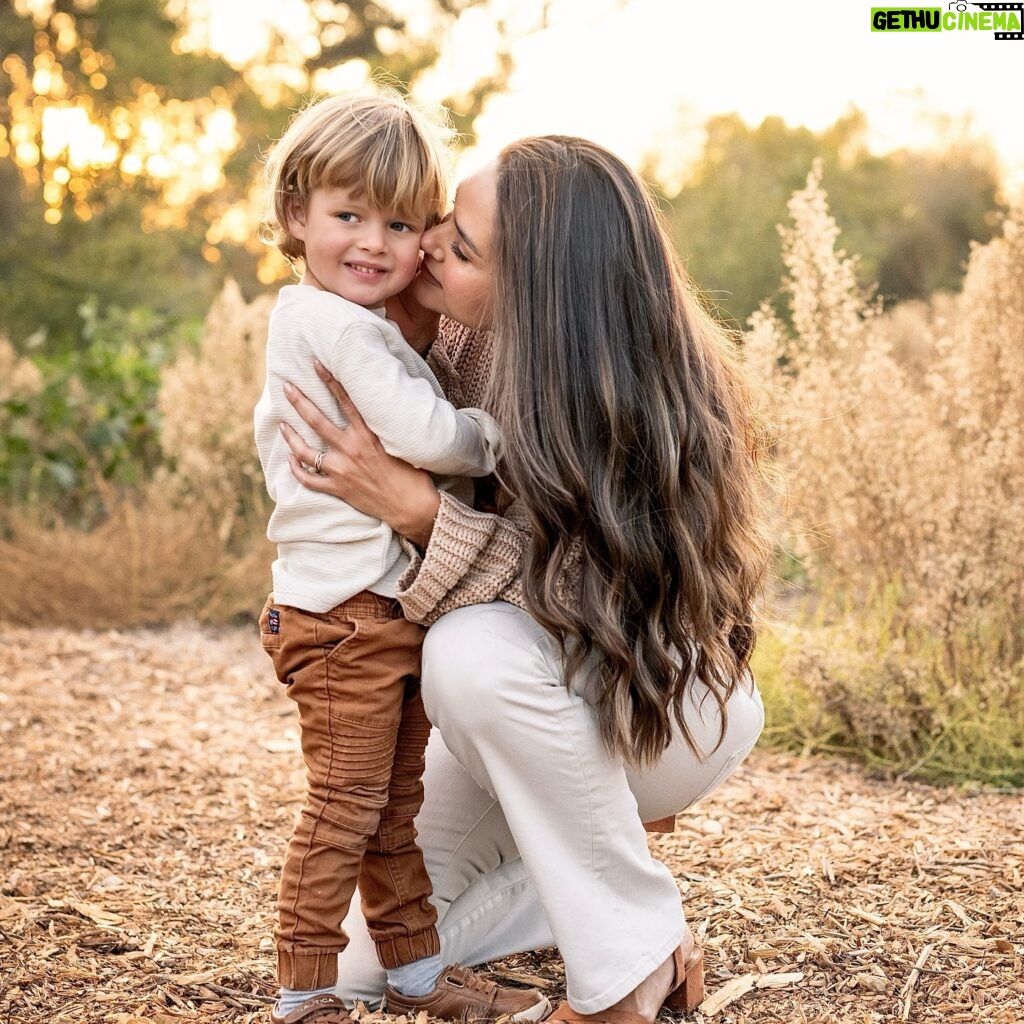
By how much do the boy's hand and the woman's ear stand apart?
18 cm

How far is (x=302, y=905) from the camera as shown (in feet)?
5.94

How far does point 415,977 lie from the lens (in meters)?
1.96

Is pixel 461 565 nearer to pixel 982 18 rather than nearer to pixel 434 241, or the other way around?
pixel 434 241

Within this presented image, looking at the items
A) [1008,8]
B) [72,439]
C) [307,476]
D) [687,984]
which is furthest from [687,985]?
[72,439]

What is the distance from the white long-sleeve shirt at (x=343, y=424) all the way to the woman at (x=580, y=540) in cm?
3

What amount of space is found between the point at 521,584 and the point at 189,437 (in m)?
3.50

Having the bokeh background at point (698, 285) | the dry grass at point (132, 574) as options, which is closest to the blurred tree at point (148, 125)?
the bokeh background at point (698, 285)

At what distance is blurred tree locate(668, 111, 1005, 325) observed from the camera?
29.4 feet

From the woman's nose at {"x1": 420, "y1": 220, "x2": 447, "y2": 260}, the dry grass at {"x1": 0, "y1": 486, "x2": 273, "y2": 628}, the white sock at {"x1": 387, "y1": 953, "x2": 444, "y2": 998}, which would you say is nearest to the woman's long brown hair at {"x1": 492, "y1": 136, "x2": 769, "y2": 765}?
the woman's nose at {"x1": 420, "y1": 220, "x2": 447, "y2": 260}

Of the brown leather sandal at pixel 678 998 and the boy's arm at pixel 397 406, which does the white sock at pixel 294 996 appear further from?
the boy's arm at pixel 397 406

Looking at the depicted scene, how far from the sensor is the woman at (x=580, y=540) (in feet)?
5.89

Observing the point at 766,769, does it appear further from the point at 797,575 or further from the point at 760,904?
the point at 797,575

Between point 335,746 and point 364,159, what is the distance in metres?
0.88

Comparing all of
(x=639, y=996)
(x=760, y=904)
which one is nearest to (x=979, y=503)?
(x=760, y=904)
